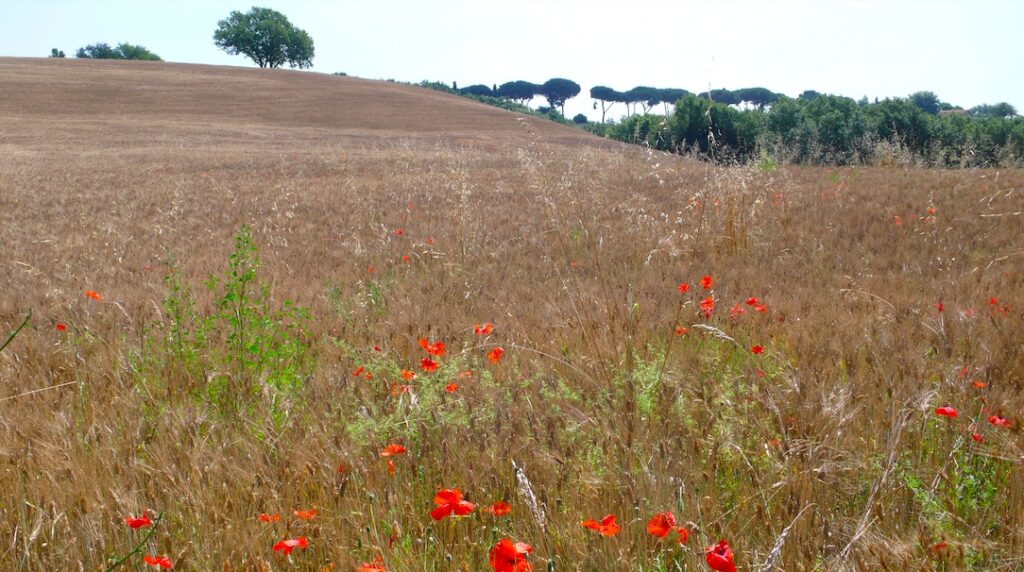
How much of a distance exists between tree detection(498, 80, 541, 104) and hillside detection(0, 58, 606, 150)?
85.3 m

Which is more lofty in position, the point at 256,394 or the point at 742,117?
the point at 742,117

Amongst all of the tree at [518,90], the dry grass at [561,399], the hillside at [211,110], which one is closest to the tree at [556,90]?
the tree at [518,90]

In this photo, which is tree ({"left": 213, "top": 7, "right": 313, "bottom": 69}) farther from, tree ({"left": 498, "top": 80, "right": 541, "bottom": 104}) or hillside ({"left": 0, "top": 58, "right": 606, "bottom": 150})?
tree ({"left": 498, "top": 80, "right": 541, "bottom": 104})

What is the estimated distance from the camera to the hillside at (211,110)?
28062 millimetres

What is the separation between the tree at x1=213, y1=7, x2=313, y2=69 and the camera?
76.1m

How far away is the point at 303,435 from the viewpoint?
2631 millimetres

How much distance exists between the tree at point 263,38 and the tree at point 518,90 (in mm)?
61983

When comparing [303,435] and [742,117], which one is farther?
[742,117]

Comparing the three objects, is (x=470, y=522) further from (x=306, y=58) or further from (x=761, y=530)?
(x=306, y=58)

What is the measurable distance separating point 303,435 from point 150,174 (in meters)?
14.8

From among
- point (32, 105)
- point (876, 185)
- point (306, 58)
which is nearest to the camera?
point (876, 185)

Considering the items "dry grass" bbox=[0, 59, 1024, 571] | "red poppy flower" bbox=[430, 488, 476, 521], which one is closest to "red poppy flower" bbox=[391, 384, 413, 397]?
"dry grass" bbox=[0, 59, 1024, 571]

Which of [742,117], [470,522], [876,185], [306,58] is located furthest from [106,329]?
[306,58]

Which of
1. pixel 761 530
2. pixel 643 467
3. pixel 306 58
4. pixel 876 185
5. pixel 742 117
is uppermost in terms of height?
pixel 306 58
